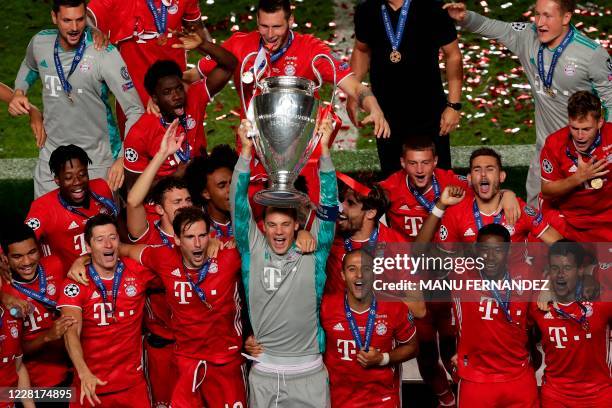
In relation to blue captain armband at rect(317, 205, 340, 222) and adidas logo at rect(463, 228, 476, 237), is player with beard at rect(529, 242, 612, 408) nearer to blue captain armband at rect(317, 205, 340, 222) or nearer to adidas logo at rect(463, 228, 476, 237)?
adidas logo at rect(463, 228, 476, 237)

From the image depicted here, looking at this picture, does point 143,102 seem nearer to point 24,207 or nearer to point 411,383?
point 24,207

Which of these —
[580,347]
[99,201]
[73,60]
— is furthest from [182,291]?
[580,347]

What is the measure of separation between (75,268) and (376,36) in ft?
7.80

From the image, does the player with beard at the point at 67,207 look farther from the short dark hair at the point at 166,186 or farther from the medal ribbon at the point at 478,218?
the medal ribbon at the point at 478,218

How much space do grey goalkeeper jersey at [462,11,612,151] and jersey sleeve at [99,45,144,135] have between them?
2.08 meters

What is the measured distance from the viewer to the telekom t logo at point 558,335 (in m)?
6.84

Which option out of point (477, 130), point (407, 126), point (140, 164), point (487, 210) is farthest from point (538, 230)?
point (477, 130)

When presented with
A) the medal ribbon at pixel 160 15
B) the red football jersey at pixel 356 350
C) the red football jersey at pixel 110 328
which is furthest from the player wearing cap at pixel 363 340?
the medal ribbon at pixel 160 15

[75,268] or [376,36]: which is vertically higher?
[376,36]

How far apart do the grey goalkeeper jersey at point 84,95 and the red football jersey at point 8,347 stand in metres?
1.37

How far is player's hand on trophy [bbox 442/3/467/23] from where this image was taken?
785cm

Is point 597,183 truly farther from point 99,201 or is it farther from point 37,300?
point 37,300

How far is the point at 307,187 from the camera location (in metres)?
7.24

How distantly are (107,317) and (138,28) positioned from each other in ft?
7.35
